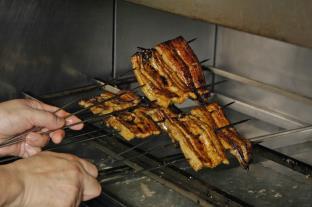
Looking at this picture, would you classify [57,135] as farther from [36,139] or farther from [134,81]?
[134,81]

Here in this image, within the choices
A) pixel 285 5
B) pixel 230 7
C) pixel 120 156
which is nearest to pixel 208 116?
pixel 120 156

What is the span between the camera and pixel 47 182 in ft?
6.34

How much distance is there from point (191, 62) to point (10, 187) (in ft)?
3.68

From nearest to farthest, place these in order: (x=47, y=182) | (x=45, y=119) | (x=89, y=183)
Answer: (x=47, y=182) → (x=89, y=183) → (x=45, y=119)

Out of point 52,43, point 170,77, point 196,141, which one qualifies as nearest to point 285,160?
point 196,141

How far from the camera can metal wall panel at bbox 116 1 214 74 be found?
10.9ft

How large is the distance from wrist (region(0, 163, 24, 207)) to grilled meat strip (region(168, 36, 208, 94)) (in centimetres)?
101

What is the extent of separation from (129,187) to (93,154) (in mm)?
394

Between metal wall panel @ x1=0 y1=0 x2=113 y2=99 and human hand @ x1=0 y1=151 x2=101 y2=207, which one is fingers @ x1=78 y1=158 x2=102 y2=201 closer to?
human hand @ x1=0 y1=151 x2=101 y2=207

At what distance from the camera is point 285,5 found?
177 cm

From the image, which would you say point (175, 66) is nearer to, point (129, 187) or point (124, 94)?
point (124, 94)

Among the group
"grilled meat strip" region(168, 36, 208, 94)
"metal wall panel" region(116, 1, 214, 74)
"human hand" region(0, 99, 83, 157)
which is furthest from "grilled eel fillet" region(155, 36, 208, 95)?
"metal wall panel" region(116, 1, 214, 74)

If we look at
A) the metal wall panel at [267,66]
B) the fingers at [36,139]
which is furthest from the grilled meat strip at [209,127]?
the metal wall panel at [267,66]

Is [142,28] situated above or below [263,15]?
below
